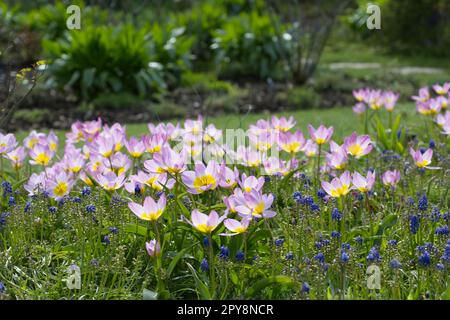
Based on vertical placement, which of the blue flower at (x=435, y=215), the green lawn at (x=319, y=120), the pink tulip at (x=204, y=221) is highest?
the pink tulip at (x=204, y=221)

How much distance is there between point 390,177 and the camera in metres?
3.04

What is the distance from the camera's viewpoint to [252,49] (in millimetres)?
9391

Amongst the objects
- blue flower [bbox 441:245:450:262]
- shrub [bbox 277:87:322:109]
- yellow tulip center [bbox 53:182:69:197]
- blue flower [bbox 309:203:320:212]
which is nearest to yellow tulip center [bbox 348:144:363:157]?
blue flower [bbox 309:203:320:212]

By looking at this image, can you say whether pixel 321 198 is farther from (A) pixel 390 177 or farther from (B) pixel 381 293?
(B) pixel 381 293

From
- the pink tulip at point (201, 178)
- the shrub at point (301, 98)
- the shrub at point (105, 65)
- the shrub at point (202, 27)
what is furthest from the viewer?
the shrub at point (202, 27)

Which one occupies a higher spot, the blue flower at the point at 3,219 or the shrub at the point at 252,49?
the blue flower at the point at 3,219

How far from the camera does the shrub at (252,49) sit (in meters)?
9.27

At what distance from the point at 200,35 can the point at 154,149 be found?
7761 mm

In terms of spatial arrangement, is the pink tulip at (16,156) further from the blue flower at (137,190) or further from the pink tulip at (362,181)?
the pink tulip at (362,181)

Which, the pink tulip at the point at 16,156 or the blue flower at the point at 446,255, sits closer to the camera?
the blue flower at the point at 446,255

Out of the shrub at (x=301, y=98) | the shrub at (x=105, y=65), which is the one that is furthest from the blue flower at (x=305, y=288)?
the shrub at (x=105, y=65)

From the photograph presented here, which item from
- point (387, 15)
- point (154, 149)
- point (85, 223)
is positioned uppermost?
point (154, 149)

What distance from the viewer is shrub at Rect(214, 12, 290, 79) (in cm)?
927

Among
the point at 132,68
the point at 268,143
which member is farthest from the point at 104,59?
the point at 268,143
